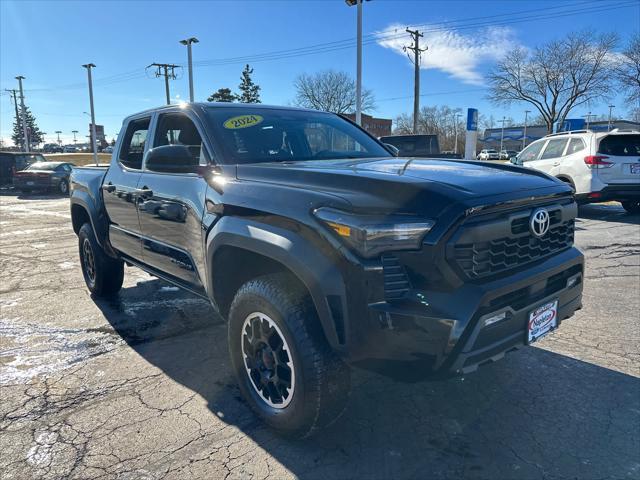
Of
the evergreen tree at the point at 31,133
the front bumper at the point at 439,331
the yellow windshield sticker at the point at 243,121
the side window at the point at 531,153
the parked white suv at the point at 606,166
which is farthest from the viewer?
the evergreen tree at the point at 31,133

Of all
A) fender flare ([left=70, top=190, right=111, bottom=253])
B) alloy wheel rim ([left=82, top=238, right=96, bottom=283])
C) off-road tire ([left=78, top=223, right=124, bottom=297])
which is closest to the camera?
fender flare ([left=70, top=190, right=111, bottom=253])

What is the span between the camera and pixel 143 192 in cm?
384

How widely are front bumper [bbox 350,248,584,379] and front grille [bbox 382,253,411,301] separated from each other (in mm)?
36

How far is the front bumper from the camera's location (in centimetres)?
205

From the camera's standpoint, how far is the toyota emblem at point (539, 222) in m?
2.48

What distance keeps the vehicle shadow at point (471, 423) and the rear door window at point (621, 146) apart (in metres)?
7.83

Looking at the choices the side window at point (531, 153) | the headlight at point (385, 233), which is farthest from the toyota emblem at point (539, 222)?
the side window at point (531, 153)

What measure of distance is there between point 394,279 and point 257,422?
1.38 m

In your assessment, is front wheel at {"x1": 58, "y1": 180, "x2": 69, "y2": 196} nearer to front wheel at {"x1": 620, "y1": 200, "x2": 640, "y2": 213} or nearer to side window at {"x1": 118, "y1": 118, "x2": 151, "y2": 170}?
side window at {"x1": 118, "y1": 118, "x2": 151, "y2": 170}

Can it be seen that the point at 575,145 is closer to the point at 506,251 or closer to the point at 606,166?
the point at 606,166

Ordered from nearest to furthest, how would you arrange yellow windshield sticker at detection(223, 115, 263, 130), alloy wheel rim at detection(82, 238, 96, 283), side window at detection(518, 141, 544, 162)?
yellow windshield sticker at detection(223, 115, 263, 130) < alloy wheel rim at detection(82, 238, 96, 283) < side window at detection(518, 141, 544, 162)

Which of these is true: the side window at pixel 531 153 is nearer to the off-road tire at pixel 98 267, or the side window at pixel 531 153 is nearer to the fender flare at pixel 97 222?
the off-road tire at pixel 98 267

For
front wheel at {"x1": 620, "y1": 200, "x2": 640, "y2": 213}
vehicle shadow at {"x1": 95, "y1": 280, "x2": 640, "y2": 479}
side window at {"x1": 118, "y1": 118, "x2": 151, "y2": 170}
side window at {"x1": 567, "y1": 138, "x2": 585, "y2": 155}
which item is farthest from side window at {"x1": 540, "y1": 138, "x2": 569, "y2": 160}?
side window at {"x1": 118, "y1": 118, "x2": 151, "y2": 170}

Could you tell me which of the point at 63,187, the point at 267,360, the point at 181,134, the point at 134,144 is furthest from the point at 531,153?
the point at 63,187
